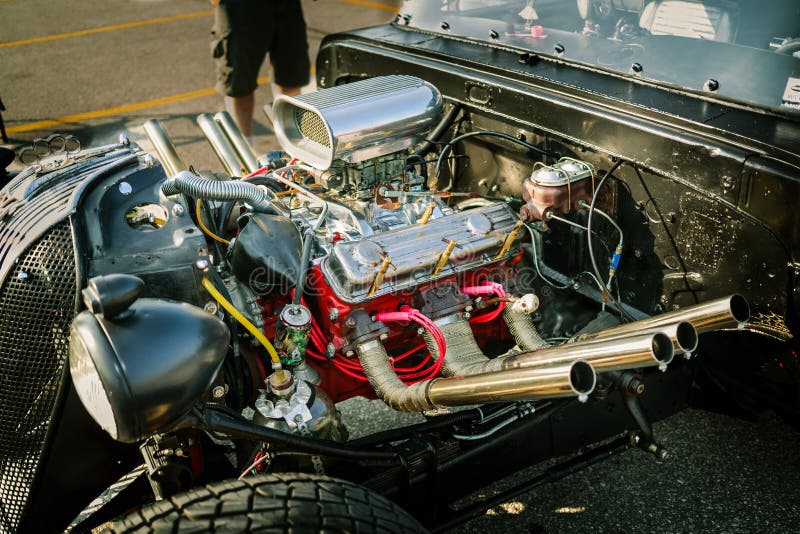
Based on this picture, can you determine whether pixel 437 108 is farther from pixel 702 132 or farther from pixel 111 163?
pixel 111 163

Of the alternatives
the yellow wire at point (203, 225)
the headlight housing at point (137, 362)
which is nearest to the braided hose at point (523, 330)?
the yellow wire at point (203, 225)

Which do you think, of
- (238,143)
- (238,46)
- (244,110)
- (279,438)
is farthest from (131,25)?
(279,438)

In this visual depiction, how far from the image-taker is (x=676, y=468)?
9.00 ft

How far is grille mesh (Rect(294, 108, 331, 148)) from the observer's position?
2.39m

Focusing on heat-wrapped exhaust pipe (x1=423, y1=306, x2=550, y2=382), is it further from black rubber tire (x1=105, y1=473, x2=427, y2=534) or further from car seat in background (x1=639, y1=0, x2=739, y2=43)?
car seat in background (x1=639, y1=0, x2=739, y2=43)

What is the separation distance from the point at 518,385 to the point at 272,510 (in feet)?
2.02

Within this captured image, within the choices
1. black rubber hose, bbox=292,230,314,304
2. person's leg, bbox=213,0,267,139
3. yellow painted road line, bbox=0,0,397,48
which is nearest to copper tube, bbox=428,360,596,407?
black rubber hose, bbox=292,230,314,304

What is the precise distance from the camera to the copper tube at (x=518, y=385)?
1563 mm

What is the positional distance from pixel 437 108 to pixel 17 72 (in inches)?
273

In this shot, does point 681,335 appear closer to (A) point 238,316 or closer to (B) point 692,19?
(A) point 238,316

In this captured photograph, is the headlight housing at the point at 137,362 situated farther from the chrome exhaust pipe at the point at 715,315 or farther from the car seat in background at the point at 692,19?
the car seat in background at the point at 692,19

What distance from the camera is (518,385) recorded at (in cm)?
171

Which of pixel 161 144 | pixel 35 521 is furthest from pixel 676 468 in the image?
pixel 161 144

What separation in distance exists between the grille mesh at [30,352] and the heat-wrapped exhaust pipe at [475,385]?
33.4 inches
